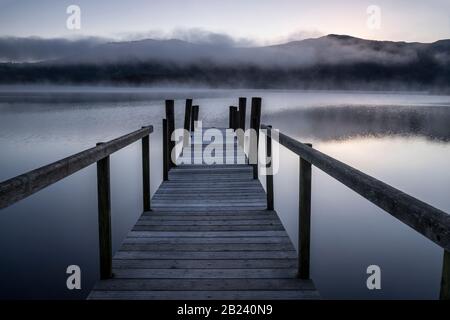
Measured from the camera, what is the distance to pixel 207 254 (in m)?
3.91

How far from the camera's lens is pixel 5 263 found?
7.42 metres

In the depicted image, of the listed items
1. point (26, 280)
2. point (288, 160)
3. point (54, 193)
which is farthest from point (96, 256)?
point (288, 160)

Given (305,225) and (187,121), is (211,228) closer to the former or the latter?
(305,225)

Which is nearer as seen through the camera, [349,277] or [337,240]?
[349,277]

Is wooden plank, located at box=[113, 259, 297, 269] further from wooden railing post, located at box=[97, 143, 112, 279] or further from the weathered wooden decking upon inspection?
wooden railing post, located at box=[97, 143, 112, 279]

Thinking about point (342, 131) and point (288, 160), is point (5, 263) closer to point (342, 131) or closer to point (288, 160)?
point (288, 160)

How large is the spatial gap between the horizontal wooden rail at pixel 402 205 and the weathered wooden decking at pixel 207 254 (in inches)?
45.6

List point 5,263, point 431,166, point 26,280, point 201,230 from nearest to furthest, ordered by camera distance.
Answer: point 201,230, point 26,280, point 5,263, point 431,166

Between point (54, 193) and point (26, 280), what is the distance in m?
6.96

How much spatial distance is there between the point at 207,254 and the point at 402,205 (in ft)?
8.38

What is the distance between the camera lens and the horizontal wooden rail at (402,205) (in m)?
1.38

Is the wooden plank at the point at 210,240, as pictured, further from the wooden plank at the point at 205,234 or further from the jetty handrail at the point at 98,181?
the jetty handrail at the point at 98,181

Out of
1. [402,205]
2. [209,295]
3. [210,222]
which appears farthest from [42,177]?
[210,222]

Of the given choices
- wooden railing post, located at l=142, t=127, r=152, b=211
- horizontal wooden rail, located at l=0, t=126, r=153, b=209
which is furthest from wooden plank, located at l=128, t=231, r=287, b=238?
horizontal wooden rail, located at l=0, t=126, r=153, b=209
